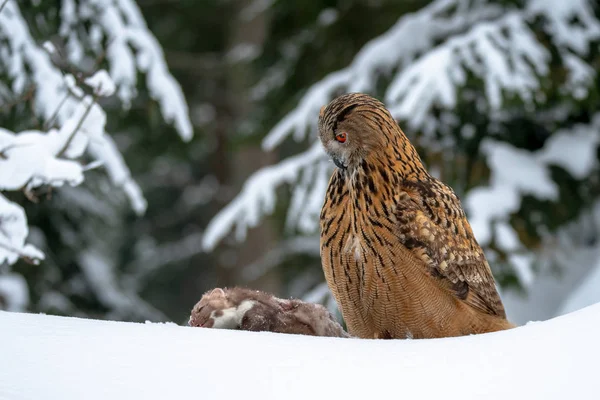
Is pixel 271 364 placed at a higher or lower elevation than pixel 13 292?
higher

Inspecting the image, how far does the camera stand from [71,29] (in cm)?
548

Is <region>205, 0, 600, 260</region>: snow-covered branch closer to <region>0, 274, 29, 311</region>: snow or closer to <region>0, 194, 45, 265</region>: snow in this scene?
<region>0, 274, 29, 311</region>: snow

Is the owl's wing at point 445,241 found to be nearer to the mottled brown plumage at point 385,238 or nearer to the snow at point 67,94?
the mottled brown plumage at point 385,238

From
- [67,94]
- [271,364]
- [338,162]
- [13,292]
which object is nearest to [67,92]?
[67,94]

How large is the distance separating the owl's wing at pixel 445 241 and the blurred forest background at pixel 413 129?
5.94 ft

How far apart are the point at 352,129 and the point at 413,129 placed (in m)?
3.83

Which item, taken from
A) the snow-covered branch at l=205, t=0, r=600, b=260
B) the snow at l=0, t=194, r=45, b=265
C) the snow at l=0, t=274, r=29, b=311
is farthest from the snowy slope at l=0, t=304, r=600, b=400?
the snow at l=0, t=274, r=29, b=311

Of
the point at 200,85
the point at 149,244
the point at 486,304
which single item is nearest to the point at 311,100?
the point at 486,304

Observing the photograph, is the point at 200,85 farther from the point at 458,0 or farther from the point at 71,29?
the point at 71,29

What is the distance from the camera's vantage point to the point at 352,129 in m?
3.61

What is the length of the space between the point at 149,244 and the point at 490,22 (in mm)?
12641

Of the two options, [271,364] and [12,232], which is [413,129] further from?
[271,364]

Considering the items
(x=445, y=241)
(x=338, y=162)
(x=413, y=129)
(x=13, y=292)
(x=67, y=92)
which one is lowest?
(x=13, y=292)

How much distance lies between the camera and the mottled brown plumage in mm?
3545
